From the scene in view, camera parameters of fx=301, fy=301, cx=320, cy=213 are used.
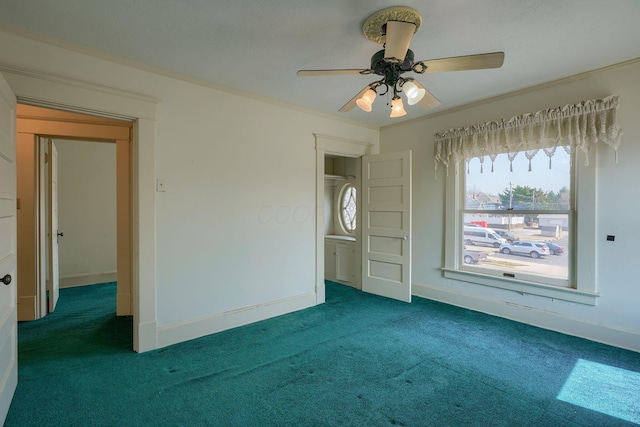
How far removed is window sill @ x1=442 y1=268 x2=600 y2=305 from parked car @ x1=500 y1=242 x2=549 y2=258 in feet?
1.02

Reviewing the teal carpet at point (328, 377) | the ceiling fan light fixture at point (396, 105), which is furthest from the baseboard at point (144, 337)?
the ceiling fan light fixture at point (396, 105)

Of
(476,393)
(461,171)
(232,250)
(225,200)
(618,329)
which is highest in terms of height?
(461,171)

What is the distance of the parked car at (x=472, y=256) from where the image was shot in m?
3.65

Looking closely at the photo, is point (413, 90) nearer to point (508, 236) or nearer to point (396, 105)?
point (396, 105)

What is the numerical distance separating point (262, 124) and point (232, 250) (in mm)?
1431

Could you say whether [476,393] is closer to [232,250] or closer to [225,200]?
[232,250]

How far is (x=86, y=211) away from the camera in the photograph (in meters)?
5.02

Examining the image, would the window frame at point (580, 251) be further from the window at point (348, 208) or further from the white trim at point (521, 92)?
the window at point (348, 208)

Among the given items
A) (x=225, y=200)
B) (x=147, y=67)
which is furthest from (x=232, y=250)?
(x=147, y=67)

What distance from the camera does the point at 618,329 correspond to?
268 cm

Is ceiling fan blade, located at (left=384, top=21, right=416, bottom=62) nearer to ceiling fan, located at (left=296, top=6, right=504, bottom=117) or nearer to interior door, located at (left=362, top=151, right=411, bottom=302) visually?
ceiling fan, located at (left=296, top=6, right=504, bottom=117)

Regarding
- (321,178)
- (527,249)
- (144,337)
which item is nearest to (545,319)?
(527,249)

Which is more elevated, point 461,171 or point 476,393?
point 461,171

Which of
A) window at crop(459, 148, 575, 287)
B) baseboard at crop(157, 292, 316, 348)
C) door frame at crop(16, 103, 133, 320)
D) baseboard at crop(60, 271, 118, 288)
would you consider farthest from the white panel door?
window at crop(459, 148, 575, 287)
